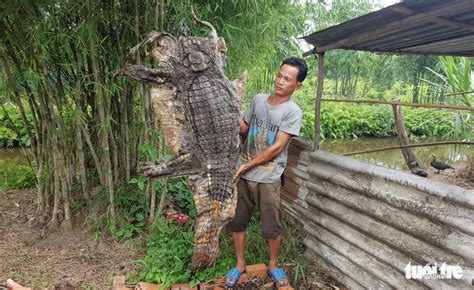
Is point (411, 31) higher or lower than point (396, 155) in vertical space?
higher

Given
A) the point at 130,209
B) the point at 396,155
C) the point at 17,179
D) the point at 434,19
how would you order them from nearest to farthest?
1. the point at 434,19
2. the point at 130,209
3. the point at 17,179
4. the point at 396,155

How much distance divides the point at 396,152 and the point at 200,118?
724 centimetres

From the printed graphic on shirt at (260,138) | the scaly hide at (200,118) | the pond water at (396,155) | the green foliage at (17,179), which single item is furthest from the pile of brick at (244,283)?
the pond water at (396,155)

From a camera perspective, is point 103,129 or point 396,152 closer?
point 103,129

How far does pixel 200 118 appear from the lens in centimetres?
200

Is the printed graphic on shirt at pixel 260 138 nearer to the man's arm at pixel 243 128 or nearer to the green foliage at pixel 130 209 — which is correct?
the man's arm at pixel 243 128

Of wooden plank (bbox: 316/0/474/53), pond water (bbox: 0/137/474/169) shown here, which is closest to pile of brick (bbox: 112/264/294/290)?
wooden plank (bbox: 316/0/474/53)

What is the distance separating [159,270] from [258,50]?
6.84 feet

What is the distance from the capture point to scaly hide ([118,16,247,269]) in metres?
1.94

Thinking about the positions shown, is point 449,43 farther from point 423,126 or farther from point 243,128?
point 423,126

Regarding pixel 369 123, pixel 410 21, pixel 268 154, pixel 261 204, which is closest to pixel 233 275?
pixel 261 204

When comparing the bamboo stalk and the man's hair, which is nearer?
the man's hair

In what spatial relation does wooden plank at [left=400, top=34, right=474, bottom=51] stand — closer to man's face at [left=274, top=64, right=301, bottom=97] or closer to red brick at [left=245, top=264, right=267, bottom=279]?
man's face at [left=274, top=64, right=301, bottom=97]

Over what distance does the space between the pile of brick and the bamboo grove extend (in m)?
0.81
